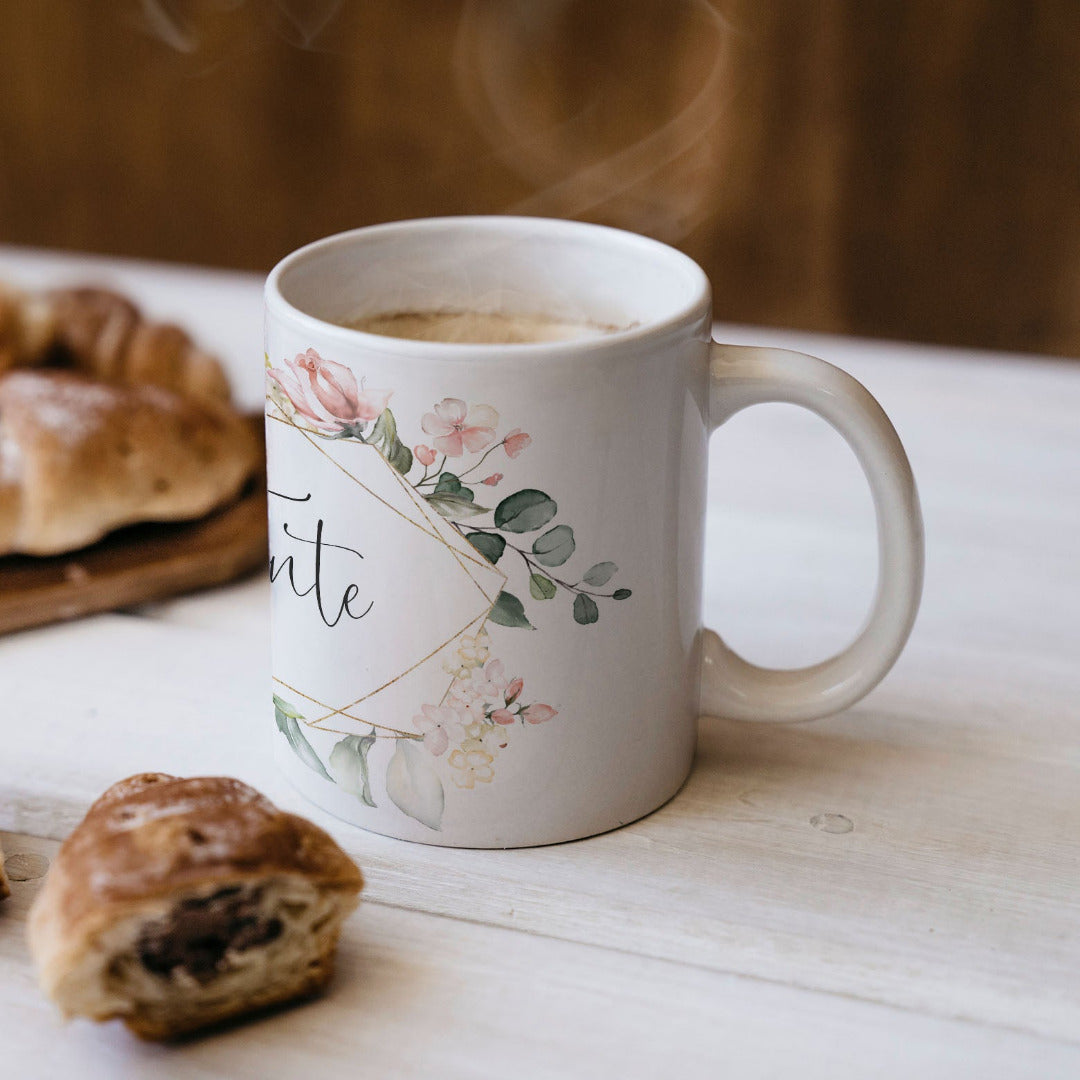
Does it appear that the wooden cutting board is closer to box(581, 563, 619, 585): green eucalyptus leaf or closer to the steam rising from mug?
box(581, 563, 619, 585): green eucalyptus leaf

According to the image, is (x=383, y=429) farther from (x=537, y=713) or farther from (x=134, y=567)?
(x=134, y=567)

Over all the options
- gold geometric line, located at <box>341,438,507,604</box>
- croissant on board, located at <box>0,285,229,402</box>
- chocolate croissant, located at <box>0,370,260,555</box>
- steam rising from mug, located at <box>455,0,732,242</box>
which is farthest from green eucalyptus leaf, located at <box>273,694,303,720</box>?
steam rising from mug, located at <box>455,0,732,242</box>

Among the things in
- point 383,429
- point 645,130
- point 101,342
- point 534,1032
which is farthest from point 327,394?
point 645,130

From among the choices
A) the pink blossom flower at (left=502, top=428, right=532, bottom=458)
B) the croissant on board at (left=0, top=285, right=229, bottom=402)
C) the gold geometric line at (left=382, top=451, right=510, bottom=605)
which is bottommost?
the croissant on board at (left=0, top=285, right=229, bottom=402)

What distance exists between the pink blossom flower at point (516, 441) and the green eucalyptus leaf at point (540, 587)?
0.05 meters

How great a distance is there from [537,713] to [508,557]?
0.20 feet

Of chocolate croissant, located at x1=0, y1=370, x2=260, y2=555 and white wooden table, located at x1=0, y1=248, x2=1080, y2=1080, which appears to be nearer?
white wooden table, located at x1=0, y1=248, x2=1080, y2=1080

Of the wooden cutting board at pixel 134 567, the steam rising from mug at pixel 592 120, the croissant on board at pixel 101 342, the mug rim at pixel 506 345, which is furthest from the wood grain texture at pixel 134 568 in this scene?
the steam rising from mug at pixel 592 120

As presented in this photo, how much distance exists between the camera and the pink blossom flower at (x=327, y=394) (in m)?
0.48

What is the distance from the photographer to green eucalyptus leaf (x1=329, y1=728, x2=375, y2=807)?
52 centimetres

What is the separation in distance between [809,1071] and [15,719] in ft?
1.26

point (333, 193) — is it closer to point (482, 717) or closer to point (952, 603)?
point (952, 603)

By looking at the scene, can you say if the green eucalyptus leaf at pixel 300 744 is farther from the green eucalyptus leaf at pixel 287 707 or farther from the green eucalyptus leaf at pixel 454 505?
the green eucalyptus leaf at pixel 454 505

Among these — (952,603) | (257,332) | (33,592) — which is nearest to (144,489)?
(33,592)
